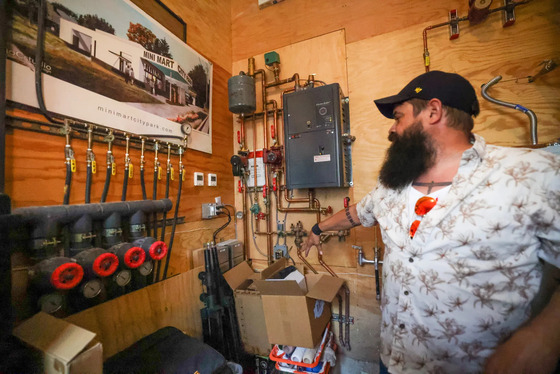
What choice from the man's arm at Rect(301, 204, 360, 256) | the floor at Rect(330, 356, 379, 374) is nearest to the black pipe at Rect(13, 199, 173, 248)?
the man's arm at Rect(301, 204, 360, 256)

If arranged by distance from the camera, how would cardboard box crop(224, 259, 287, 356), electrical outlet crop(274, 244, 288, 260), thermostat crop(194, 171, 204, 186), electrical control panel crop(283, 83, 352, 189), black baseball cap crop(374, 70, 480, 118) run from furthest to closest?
electrical outlet crop(274, 244, 288, 260)
thermostat crop(194, 171, 204, 186)
electrical control panel crop(283, 83, 352, 189)
cardboard box crop(224, 259, 287, 356)
black baseball cap crop(374, 70, 480, 118)

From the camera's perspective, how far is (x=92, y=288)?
3.36ft

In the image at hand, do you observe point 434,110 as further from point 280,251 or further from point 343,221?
point 280,251

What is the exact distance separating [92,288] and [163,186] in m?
0.72

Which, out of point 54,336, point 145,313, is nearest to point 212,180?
point 145,313

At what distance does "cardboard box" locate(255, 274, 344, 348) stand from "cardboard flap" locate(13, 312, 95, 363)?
0.81 metres

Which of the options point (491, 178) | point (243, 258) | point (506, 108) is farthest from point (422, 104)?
point (243, 258)

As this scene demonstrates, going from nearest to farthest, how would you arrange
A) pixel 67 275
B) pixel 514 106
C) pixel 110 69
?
pixel 67 275 → pixel 110 69 → pixel 514 106

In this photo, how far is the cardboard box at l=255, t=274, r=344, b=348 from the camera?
1321 millimetres

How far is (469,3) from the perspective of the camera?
157 cm

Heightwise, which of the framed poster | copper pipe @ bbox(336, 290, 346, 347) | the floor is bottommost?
the floor

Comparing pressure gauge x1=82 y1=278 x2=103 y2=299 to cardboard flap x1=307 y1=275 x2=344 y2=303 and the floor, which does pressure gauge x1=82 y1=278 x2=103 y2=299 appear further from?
the floor

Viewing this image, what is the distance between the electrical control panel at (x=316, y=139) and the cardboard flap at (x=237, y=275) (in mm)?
754

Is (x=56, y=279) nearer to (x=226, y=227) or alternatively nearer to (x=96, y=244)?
(x=96, y=244)
